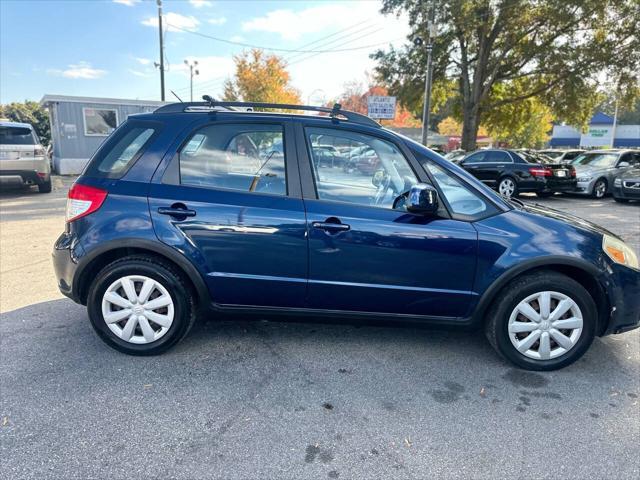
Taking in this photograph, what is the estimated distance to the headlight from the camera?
10.1 feet

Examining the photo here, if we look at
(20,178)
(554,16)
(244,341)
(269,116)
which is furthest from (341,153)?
(554,16)

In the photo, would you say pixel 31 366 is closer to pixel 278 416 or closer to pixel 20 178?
pixel 278 416

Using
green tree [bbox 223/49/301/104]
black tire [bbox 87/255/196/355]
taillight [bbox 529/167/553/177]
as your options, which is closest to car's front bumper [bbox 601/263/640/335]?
black tire [bbox 87/255/196/355]

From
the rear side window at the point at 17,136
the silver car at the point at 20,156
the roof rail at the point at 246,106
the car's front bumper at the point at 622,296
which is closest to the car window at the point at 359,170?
the roof rail at the point at 246,106

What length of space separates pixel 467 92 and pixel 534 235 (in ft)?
65.2

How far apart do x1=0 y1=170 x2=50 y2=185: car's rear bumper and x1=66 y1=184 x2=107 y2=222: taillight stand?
375 inches

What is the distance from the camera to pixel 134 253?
3.13 meters

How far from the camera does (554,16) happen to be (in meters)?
16.9

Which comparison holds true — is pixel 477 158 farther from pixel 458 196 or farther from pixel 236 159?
pixel 236 159

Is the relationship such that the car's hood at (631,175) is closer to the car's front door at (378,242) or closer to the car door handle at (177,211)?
the car's front door at (378,242)

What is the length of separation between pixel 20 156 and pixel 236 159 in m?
10.2

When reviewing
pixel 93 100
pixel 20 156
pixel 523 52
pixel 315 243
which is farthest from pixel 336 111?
pixel 523 52

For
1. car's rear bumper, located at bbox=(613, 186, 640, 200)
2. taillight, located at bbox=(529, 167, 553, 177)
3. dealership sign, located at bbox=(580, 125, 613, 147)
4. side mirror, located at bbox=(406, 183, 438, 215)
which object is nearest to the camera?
side mirror, located at bbox=(406, 183, 438, 215)

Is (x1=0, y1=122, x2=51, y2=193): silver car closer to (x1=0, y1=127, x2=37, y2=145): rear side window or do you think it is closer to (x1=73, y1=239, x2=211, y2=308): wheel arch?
(x1=0, y1=127, x2=37, y2=145): rear side window
